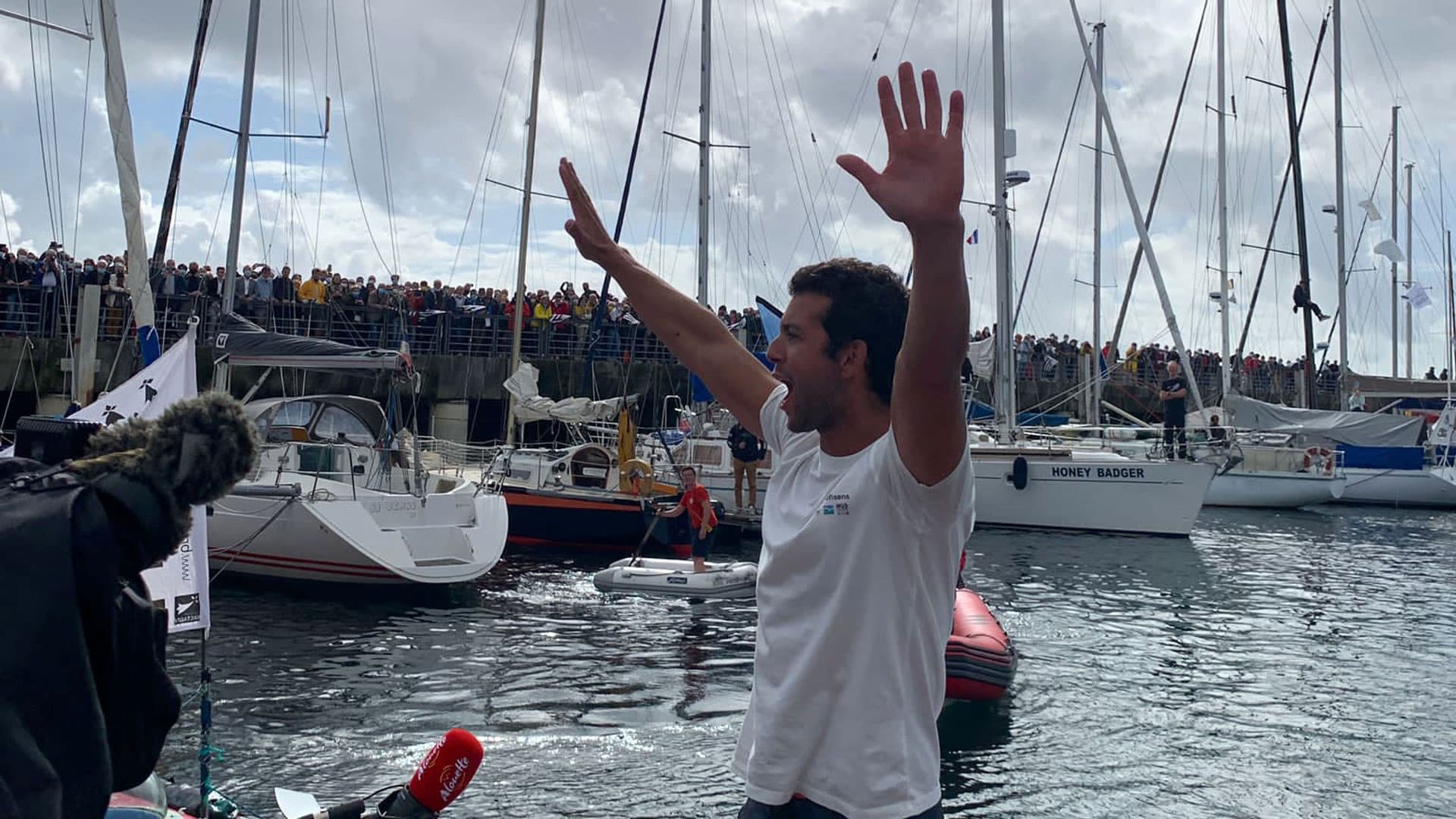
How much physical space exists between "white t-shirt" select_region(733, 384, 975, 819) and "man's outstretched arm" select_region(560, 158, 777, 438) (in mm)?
612

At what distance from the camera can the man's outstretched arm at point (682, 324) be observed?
2.74m

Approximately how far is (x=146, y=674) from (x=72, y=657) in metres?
→ 0.17

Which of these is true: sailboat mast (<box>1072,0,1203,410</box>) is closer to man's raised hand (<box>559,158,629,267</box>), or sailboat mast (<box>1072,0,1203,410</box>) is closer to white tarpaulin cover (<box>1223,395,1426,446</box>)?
white tarpaulin cover (<box>1223,395,1426,446</box>)

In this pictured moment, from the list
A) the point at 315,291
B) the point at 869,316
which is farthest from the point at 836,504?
the point at 315,291

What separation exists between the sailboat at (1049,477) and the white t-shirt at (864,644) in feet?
65.4

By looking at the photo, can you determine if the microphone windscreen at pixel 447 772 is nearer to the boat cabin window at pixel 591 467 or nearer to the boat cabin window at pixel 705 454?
the boat cabin window at pixel 591 467

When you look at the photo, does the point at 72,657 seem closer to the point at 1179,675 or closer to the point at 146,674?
the point at 146,674

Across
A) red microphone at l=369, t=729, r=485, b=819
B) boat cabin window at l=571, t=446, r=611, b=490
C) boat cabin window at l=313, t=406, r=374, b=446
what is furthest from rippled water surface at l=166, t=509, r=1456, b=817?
boat cabin window at l=571, t=446, r=611, b=490

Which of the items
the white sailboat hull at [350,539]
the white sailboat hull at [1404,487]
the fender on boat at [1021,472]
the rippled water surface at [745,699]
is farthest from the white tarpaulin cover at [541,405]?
the white sailboat hull at [1404,487]

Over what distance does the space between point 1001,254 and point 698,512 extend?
10412 millimetres

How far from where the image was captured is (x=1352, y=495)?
31000 millimetres

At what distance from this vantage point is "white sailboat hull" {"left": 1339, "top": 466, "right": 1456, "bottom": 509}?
3034 cm

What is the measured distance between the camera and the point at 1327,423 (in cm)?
2991

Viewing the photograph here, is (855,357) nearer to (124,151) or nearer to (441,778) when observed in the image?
(441,778)
